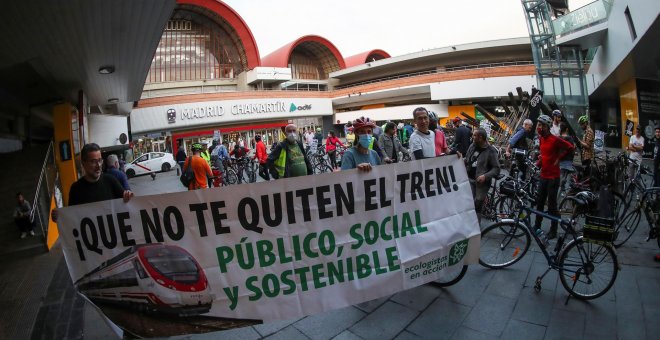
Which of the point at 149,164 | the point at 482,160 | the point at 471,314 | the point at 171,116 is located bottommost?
the point at 471,314

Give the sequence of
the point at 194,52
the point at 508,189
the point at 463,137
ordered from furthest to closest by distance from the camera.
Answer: the point at 194,52, the point at 463,137, the point at 508,189

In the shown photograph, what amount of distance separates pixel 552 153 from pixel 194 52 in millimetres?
45806

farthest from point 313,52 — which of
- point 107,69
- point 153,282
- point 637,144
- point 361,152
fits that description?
point 153,282

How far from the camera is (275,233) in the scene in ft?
8.95

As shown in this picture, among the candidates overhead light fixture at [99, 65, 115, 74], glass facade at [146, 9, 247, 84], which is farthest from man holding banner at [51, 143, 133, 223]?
glass facade at [146, 9, 247, 84]

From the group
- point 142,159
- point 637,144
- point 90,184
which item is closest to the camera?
point 90,184

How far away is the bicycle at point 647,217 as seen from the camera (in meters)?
4.38

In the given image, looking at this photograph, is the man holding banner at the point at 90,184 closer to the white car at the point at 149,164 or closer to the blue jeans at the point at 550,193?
the blue jeans at the point at 550,193

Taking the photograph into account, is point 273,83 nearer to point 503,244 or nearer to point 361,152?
point 361,152

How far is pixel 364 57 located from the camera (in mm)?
51594

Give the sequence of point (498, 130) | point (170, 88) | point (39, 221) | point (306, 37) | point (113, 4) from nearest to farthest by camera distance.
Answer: point (113, 4)
point (39, 221)
point (498, 130)
point (170, 88)
point (306, 37)

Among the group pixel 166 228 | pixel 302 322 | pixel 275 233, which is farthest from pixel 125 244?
pixel 302 322

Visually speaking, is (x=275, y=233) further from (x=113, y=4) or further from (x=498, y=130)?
(x=498, y=130)

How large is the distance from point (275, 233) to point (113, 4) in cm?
502
